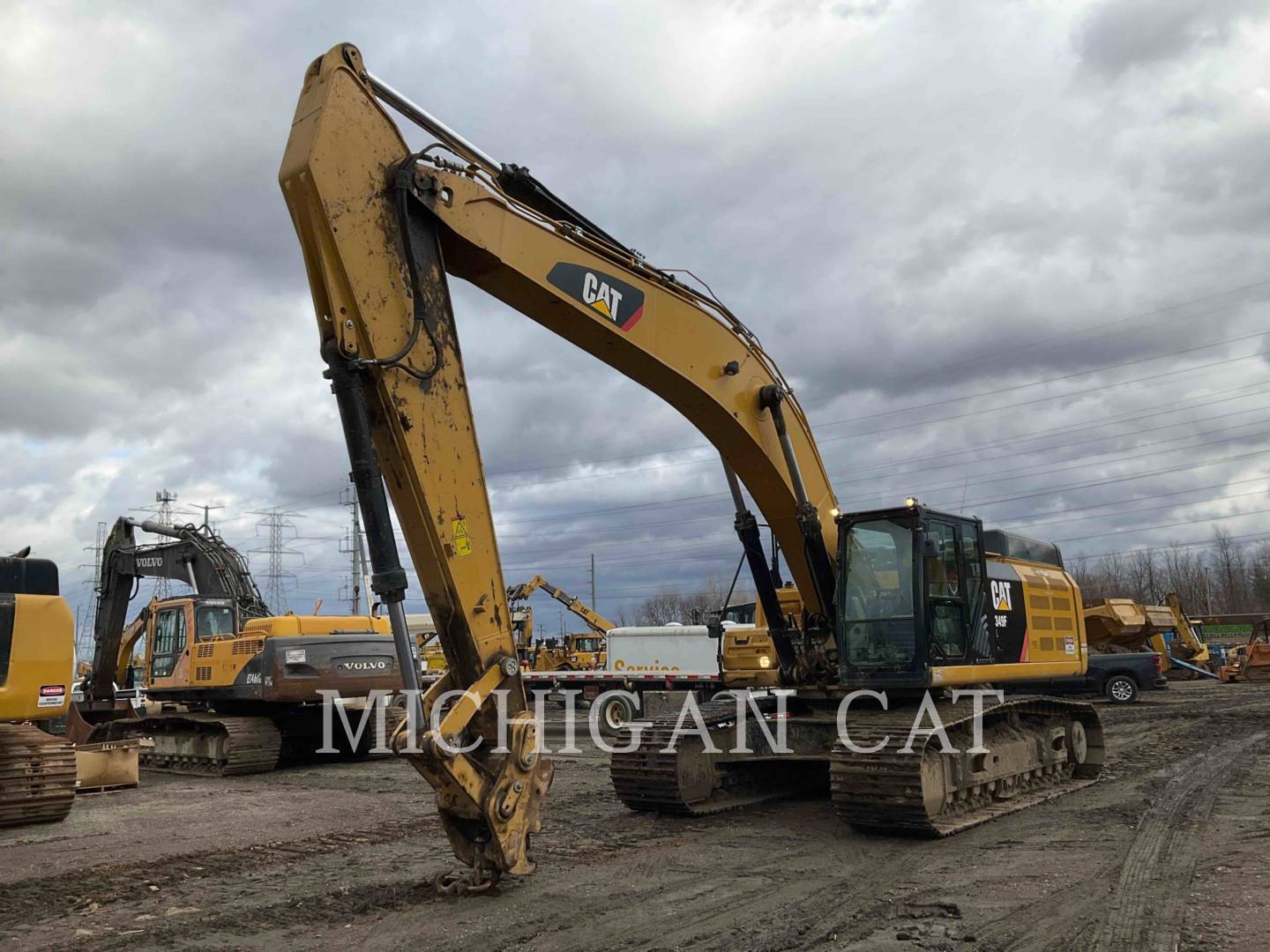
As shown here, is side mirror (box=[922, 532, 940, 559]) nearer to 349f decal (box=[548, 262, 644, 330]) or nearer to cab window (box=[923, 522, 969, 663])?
cab window (box=[923, 522, 969, 663])

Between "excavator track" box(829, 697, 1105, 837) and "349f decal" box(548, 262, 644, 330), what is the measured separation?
382 cm

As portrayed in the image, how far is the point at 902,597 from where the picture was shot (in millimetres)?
8836

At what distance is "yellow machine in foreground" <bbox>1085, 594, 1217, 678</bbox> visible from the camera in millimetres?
25703

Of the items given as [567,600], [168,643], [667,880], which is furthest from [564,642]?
[667,880]

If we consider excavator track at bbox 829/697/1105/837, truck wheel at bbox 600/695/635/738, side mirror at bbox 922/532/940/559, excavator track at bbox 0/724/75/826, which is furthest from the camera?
truck wheel at bbox 600/695/635/738

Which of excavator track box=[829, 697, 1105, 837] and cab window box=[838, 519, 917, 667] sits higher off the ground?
cab window box=[838, 519, 917, 667]

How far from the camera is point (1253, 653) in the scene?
96.7 ft

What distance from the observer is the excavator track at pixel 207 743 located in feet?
46.4

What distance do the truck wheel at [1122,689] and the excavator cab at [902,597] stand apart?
1667 cm

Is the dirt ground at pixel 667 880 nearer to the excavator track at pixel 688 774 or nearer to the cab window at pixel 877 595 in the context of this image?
the excavator track at pixel 688 774

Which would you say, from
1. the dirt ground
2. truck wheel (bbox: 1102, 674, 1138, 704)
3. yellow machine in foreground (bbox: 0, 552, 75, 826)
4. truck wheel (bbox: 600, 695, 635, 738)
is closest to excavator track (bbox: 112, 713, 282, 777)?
the dirt ground

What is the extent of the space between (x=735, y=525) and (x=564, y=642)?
27.8 m

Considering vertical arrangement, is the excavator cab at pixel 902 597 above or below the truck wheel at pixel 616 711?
above

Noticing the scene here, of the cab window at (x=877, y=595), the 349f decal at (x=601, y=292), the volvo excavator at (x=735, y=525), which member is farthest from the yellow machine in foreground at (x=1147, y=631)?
the 349f decal at (x=601, y=292)
